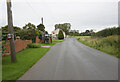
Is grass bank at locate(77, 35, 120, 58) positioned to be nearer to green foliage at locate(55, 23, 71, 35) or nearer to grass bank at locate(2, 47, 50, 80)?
grass bank at locate(2, 47, 50, 80)

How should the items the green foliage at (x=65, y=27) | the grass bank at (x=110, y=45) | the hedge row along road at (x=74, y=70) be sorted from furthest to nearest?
1. the green foliage at (x=65, y=27)
2. the grass bank at (x=110, y=45)
3. the hedge row along road at (x=74, y=70)

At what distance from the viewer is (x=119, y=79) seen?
12.3 feet

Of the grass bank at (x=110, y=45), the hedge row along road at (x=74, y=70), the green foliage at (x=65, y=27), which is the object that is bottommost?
the hedge row along road at (x=74, y=70)

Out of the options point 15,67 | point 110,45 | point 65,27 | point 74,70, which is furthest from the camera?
point 65,27

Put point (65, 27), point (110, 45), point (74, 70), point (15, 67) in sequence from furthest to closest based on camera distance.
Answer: point (65, 27), point (110, 45), point (15, 67), point (74, 70)

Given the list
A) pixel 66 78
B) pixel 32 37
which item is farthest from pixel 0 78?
pixel 32 37

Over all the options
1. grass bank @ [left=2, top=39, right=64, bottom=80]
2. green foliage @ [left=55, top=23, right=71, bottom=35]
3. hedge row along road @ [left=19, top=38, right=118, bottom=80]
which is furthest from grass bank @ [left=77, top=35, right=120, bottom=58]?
green foliage @ [left=55, top=23, right=71, bottom=35]

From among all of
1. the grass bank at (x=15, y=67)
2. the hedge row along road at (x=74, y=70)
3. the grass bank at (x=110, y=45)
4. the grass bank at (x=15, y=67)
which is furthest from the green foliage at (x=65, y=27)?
the hedge row along road at (x=74, y=70)

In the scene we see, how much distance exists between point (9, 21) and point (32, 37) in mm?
11242

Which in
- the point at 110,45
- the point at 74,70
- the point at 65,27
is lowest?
the point at 74,70

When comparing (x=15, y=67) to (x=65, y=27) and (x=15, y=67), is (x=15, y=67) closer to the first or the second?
(x=15, y=67)

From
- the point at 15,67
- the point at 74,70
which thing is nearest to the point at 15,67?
the point at 15,67

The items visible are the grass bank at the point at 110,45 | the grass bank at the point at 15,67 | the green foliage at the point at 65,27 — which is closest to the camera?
the grass bank at the point at 15,67

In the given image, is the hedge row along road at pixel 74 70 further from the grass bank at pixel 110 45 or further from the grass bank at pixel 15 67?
the grass bank at pixel 110 45
